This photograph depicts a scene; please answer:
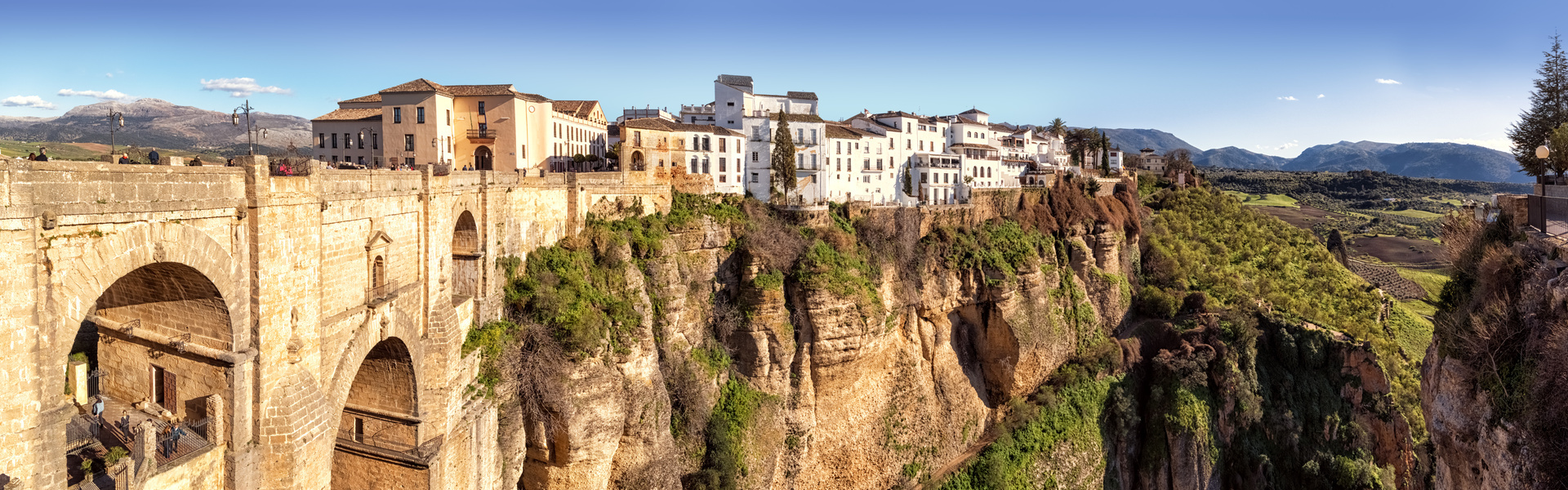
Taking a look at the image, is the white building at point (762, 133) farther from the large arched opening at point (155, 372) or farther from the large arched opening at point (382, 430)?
the large arched opening at point (155, 372)

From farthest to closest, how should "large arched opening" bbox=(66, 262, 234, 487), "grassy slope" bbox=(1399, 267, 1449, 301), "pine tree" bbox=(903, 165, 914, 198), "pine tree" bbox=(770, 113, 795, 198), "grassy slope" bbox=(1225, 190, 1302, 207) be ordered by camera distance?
"grassy slope" bbox=(1225, 190, 1302, 207)
"grassy slope" bbox=(1399, 267, 1449, 301)
"pine tree" bbox=(903, 165, 914, 198)
"pine tree" bbox=(770, 113, 795, 198)
"large arched opening" bbox=(66, 262, 234, 487)

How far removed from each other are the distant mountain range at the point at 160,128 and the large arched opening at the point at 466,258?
16.8m

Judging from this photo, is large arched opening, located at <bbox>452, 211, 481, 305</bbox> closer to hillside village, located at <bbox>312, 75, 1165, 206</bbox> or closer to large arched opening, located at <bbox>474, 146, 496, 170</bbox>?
hillside village, located at <bbox>312, 75, 1165, 206</bbox>

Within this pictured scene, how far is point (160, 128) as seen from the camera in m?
Answer: 49.0

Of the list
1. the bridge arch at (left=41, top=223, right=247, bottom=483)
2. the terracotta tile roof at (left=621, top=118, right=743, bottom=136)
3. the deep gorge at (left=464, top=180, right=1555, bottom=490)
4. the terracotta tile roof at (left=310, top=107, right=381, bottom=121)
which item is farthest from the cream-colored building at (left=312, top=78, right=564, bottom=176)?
the bridge arch at (left=41, top=223, right=247, bottom=483)

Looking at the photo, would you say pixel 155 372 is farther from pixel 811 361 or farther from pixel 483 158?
pixel 811 361

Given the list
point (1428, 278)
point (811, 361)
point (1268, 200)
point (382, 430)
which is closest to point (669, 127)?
point (811, 361)

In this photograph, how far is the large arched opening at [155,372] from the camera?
11.0 metres

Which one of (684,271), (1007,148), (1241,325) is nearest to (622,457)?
(684,271)

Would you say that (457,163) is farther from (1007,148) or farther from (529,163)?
Answer: (1007,148)

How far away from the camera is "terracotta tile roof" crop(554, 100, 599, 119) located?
118ft

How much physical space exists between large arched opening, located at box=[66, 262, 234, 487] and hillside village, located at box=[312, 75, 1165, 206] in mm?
7030

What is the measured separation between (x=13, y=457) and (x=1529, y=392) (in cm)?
2056

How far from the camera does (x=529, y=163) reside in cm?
3061
